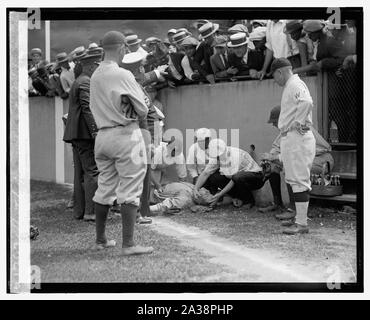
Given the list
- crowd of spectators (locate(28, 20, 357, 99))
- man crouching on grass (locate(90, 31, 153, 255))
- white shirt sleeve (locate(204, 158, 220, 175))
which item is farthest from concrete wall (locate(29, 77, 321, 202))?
man crouching on grass (locate(90, 31, 153, 255))

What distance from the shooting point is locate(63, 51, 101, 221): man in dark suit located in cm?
680

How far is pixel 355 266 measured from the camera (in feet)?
17.7

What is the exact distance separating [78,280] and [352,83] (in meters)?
3.31

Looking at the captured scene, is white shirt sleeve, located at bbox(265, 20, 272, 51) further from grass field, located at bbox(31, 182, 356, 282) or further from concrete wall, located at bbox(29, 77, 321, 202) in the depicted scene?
grass field, located at bbox(31, 182, 356, 282)

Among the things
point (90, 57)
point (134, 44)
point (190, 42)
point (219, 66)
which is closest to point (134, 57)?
point (134, 44)

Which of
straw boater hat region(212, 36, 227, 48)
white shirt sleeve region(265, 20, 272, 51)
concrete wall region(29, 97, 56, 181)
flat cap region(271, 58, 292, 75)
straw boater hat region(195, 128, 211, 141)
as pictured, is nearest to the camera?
concrete wall region(29, 97, 56, 181)

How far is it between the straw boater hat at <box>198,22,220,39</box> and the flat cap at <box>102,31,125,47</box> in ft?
A: 3.59

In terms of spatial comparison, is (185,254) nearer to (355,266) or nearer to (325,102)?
(355,266)

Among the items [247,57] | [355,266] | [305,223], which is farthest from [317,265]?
[247,57]

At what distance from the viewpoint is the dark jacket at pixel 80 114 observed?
6.80 metres

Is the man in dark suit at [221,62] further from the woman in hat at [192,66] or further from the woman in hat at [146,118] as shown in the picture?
the woman in hat at [146,118]

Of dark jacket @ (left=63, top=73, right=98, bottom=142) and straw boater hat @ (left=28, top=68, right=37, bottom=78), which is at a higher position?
straw boater hat @ (left=28, top=68, right=37, bottom=78)

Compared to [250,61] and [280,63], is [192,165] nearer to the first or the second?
[250,61]

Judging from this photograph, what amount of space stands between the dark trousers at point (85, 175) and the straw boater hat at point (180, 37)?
1287 mm
